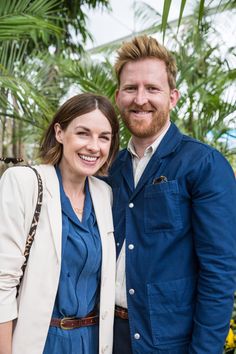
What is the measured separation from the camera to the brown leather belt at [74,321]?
1338mm

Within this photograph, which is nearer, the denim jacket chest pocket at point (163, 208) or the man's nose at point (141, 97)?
the denim jacket chest pocket at point (163, 208)

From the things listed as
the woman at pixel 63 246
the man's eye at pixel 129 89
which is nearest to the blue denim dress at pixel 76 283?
the woman at pixel 63 246

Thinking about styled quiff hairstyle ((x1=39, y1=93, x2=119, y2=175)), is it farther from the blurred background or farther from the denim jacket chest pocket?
the blurred background

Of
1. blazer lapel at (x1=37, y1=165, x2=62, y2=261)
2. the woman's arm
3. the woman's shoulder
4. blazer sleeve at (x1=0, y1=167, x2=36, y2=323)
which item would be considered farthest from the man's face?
the woman's arm

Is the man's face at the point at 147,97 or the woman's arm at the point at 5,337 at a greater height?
the man's face at the point at 147,97

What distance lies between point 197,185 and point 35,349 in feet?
2.47

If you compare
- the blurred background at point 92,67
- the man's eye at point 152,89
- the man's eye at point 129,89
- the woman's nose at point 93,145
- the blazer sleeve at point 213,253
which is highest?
the blurred background at point 92,67

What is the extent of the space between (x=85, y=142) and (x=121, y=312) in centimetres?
65

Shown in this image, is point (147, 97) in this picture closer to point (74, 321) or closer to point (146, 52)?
point (146, 52)

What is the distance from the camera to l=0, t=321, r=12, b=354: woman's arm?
127cm

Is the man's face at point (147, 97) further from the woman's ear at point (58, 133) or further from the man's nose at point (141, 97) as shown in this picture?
the woman's ear at point (58, 133)

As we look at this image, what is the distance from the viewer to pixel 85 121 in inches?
57.4

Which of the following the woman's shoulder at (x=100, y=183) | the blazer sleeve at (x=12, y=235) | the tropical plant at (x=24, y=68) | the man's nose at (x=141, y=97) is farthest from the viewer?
the tropical plant at (x=24, y=68)

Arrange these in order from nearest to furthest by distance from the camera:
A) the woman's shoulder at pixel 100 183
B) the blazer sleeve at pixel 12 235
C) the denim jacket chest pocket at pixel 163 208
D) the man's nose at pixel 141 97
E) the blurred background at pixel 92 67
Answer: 1. the blazer sleeve at pixel 12 235
2. the denim jacket chest pocket at pixel 163 208
3. the man's nose at pixel 141 97
4. the woman's shoulder at pixel 100 183
5. the blurred background at pixel 92 67
